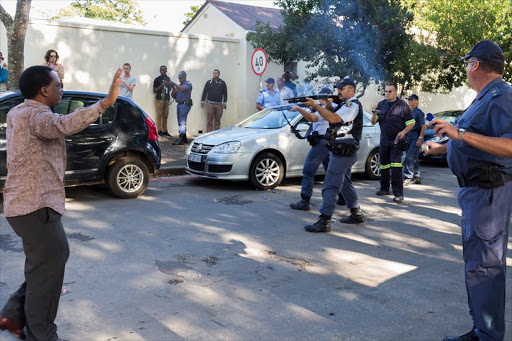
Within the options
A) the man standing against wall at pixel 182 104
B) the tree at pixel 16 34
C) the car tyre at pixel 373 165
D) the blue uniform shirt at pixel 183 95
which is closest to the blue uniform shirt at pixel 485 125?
the car tyre at pixel 373 165

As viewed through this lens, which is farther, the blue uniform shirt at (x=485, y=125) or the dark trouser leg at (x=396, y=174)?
the dark trouser leg at (x=396, y=174)

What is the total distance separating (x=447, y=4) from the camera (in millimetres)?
19188

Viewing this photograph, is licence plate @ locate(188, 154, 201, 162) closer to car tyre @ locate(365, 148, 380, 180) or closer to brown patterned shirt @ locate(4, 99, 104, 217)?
car tyre @ locate(365, 148, 380, 180)

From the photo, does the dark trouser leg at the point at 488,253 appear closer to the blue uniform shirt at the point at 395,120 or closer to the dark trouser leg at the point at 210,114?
the blue uniform shirt at the point at 395,120

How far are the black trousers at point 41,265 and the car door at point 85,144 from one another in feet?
15.5

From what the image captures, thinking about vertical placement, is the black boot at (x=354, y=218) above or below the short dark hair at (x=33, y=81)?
below

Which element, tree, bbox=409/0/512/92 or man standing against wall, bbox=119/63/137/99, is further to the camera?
tree, bbox=409/0/512/92

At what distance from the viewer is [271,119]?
10.4 m

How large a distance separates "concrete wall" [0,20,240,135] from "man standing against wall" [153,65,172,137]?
32 centimetres

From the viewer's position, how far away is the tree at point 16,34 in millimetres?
11320

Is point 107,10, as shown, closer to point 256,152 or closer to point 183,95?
point 183,95

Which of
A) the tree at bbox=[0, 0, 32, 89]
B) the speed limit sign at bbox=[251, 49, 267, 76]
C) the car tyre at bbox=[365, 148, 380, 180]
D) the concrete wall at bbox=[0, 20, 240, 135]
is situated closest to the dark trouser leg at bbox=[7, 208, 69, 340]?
the car tyre at bbox=[365, 148, 380, 180]

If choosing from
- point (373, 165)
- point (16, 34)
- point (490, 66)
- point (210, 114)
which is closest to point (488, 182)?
point (490, 66)

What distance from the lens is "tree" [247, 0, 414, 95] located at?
15641mm
